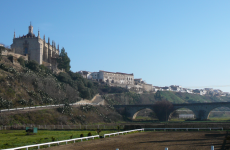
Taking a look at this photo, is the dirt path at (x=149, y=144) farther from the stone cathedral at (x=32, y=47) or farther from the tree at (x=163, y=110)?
the stone cathedral at (x=32, y=47)

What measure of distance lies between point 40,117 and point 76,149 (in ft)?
130

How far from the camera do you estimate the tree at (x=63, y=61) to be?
355 ft

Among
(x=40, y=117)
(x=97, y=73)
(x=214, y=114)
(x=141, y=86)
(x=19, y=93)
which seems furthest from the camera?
(x=141, y=86)

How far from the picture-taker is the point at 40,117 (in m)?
59.8

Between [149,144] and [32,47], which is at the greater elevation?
[32,47]

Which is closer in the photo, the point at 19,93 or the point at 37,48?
the point at 19,93

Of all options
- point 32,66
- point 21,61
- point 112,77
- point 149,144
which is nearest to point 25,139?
point 149,144

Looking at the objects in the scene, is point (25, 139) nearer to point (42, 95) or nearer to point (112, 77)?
point (42, 95)

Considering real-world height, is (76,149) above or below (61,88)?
below

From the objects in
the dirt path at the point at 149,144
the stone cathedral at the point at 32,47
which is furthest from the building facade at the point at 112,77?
the dirt path at the point at 149,144

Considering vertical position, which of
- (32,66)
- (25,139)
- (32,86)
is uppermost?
(32,66)

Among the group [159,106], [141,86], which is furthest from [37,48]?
[141,86]

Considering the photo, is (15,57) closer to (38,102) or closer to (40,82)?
(40,82)

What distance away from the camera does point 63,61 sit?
109312 millimetres
